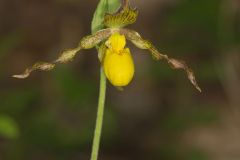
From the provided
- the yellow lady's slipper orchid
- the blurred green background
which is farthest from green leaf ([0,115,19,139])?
the yellow lady's slipper orchid

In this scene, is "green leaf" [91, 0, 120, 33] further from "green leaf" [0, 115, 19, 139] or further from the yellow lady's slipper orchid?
"green leaf" [0, 115, 19, 139]

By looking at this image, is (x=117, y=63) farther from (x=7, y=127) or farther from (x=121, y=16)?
(x=7, y=127)

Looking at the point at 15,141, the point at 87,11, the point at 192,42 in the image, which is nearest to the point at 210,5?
the point at 192,42

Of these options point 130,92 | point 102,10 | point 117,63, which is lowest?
point 117,63

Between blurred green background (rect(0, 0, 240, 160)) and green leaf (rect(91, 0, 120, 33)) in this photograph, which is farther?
blurred green background (rect(0, 0, 240, 160))

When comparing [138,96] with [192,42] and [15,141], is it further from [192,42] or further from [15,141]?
[15,141]

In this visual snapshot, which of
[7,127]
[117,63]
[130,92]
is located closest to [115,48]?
[117,63]
